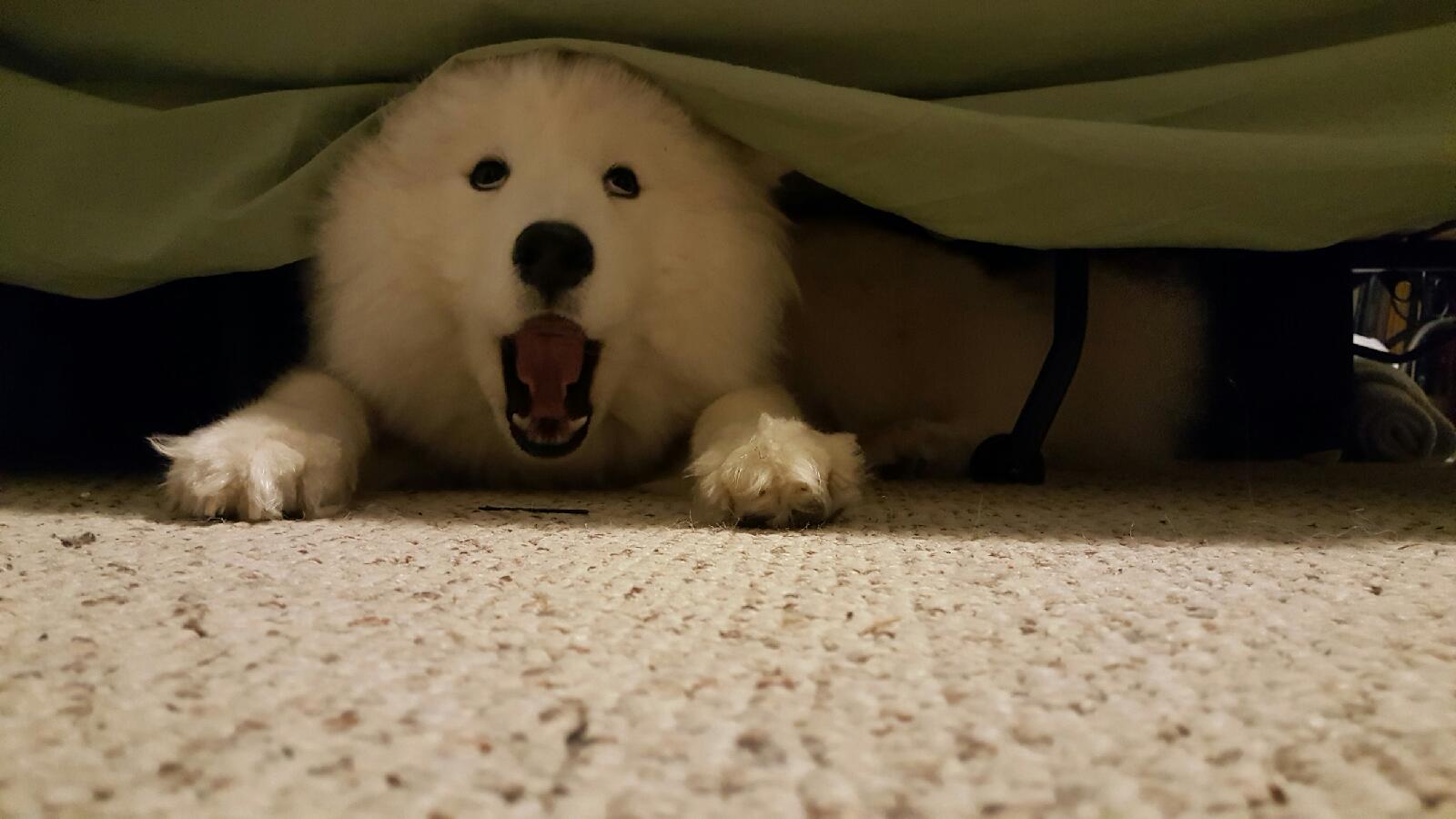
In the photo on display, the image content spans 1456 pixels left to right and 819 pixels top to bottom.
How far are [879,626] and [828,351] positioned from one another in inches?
36.5

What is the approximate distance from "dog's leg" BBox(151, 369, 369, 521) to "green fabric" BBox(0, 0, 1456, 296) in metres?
0.26

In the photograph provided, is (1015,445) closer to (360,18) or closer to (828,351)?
(828,351)

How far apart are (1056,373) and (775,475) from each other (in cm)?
52

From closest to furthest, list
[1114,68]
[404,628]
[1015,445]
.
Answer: [404,628] → [1114,68] → [1015,445]

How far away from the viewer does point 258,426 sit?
98cm

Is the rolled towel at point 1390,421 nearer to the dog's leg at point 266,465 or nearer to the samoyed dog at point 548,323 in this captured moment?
the samoyed dog at point 548,323

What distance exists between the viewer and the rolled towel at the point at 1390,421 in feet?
5.19

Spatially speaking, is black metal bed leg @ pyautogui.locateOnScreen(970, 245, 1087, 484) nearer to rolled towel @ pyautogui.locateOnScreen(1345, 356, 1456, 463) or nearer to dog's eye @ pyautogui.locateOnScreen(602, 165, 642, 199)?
dog's eye @ pyautogui.locateOnScreen(602, 165, 642, 199)

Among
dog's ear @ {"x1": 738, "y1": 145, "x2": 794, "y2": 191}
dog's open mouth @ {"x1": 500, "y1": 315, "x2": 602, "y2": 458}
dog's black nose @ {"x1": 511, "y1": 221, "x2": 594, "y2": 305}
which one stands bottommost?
dog's open mouth @ {"x1": 500, "y1": 315, "x2": 602, "y2": 458}

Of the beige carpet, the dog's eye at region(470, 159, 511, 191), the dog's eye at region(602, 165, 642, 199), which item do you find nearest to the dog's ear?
the dog's eye at region(602, 165, 642, 199)

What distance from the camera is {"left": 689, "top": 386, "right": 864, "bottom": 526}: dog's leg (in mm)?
914

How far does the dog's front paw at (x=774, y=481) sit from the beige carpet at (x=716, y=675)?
3.1 inches

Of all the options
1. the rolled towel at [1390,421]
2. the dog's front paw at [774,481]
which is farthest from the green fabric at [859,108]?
the rolled towel at [1390,421]

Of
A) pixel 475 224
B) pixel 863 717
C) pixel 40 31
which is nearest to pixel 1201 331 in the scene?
pixel 475 224
